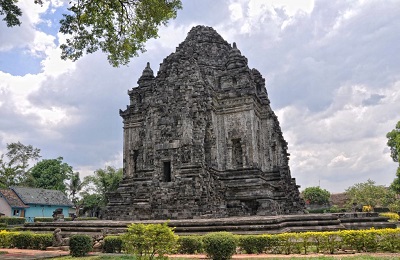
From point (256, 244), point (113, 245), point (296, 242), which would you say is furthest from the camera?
point (113, 245)

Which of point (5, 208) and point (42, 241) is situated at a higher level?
point (5, 208)

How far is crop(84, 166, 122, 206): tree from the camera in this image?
49.2 meters

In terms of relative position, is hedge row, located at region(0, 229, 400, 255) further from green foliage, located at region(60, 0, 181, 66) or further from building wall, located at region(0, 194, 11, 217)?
building wall, located at region(0, 194, 11, 217)

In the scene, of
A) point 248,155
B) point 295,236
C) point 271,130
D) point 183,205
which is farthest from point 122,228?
point 271,130

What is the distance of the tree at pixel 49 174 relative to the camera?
190 ft

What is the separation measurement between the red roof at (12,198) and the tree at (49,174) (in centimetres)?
1369

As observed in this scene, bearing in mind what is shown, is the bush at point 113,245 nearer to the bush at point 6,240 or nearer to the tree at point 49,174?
the bush at point 6,240

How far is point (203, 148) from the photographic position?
68.3 ft

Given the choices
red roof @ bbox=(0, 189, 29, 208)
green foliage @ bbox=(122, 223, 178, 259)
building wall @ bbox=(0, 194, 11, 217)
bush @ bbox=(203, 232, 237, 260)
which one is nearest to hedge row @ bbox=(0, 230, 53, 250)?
green foliage @ bbox=(122, 223, 178, 259)

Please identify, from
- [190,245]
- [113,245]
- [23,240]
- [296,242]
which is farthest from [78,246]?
[296,242]

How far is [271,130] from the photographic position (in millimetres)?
27094

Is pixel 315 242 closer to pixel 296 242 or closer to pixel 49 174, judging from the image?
pixel 296 242

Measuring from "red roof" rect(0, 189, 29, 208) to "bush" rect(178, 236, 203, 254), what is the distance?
38.2 meters

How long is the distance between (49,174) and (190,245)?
53663 millimetres
